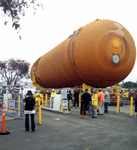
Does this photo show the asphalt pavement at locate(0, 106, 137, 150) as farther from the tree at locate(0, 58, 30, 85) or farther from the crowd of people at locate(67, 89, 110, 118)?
the tree at locate(0, 58, 30, 85)

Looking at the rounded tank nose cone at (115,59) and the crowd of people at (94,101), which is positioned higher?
the rounded tank nose cone at (115,59)

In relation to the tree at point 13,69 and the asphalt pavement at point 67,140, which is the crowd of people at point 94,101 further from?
the tree at point 13,69

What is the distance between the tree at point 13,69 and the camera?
→ 145 ft

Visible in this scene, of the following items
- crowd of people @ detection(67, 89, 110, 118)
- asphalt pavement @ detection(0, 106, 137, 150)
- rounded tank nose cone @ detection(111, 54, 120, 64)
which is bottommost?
asphalt pavement @ detection(0, 106, 137, 150)

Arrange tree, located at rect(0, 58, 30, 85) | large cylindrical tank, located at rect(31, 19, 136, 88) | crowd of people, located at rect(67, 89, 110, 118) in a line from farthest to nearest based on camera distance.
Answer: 1. tree, located at rect(0, 58, 30, 85)
2. large cylindrical tank, located at rect(31, 19, 136, 88)
3. crowd of people, located at rect(67, 89, 110, 118)

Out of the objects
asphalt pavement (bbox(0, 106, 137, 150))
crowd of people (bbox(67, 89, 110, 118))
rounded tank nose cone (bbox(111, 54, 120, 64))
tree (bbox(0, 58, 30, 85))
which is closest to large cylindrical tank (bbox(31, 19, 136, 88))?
rounded tank nose cone (bbox(111, 54, 120, 64))

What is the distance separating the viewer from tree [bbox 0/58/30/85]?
44.3 metres

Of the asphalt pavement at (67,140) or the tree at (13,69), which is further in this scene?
the tree at (13,69)

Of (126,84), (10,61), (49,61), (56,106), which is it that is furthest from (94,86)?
(126,84)

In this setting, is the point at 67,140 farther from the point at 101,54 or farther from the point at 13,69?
the point at 13,69

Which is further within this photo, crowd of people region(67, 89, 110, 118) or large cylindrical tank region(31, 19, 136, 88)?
large cylindrical tank region(31, 19, 136, 88)

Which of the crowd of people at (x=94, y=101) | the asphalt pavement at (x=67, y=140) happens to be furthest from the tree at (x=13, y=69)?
the asphalt pavement at (x=67, y=140)

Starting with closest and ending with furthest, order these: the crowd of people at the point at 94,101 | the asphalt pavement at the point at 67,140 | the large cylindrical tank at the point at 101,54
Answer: the asphalt pavement at the point at 67,140
the crowd of people at the point at 94,101
the large cylindrical tank at the point at 101,54

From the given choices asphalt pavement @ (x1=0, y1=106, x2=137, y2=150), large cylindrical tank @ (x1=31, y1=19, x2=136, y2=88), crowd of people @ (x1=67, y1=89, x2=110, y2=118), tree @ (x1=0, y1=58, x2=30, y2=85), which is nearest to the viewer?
asphalt pavement @ (x1=0, y1=106, x2=137, y2=150)
